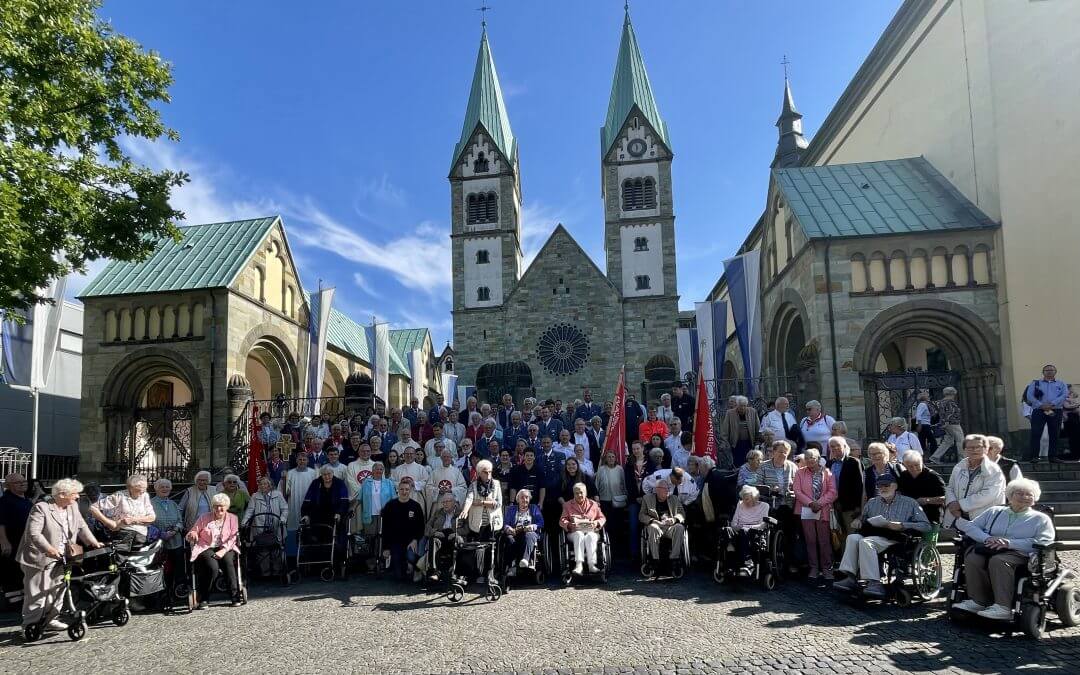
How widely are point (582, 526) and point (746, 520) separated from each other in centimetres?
194

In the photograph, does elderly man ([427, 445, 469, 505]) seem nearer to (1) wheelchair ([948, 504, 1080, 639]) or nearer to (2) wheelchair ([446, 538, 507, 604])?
(2) wheelchair ([446, 538, 507, 604])

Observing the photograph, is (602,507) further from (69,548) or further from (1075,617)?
(69,548)

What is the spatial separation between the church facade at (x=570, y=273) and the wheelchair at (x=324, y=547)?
25032mm

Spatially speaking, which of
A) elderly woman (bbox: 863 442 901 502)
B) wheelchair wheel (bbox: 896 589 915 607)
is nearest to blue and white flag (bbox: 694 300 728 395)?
elderly woman (bbox: 863 442 901 502)

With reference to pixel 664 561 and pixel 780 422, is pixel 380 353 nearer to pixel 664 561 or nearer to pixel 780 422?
pixel 780 422

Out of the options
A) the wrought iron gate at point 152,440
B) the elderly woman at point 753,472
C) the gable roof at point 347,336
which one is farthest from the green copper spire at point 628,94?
the elderly woman at point 753,472

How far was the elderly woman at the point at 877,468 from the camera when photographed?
8.13m

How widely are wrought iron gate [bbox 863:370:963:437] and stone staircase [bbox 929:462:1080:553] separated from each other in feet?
9.72

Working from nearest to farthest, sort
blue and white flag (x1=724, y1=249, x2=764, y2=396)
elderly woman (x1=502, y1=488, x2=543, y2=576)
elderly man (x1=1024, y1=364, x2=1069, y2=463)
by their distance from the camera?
elderly woman (x1=502, y1=488, x2=543, y2=576)
elderly man (x1=1024, y1=364, x2=1069, y2=463)
blue and white flag (x1=724, y1=249, x2=764, y2=396)

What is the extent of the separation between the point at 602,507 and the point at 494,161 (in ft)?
117

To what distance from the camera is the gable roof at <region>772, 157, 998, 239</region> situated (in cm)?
1661

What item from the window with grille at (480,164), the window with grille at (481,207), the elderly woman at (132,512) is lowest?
the elderly woman at (132,512)

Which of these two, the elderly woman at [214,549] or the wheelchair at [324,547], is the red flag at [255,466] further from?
the elderly woman at [214,549]

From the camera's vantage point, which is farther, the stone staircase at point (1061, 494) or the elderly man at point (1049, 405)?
the elderly man at point (1049, 405)
